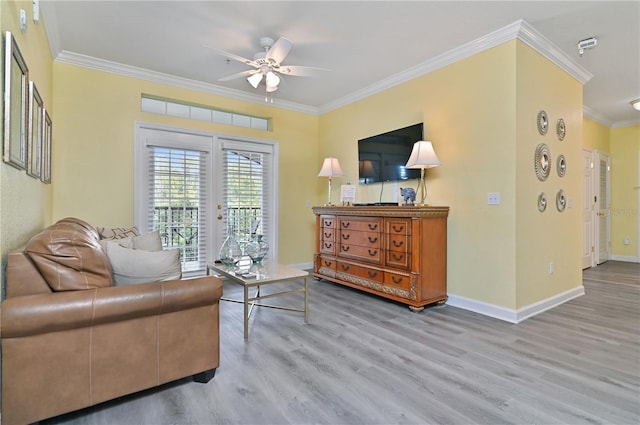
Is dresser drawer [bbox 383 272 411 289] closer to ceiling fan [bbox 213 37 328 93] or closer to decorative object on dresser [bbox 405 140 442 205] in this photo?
decorative object on dresser [bbox 405 140 442 205]

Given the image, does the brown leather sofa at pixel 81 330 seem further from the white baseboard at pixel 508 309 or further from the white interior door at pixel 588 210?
the white interior door at pixel 588 210

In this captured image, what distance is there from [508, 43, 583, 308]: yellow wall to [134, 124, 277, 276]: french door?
3347 millimetres

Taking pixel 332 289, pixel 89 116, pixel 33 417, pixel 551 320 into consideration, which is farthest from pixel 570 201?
pixel 89 116

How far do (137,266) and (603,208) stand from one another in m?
7.76

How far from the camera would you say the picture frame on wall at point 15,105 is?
5.11ft

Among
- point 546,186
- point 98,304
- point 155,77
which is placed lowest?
point 98,304

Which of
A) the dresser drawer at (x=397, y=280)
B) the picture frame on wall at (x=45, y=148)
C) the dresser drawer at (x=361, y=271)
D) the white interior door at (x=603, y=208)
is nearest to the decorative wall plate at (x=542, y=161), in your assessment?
the dresser drawer at (x=397, y=280)

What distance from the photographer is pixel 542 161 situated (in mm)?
3275

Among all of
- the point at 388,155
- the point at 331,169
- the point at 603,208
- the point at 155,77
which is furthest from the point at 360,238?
the point at 603,208

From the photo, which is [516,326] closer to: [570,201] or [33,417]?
[570,201]

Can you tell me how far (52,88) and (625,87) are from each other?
7100 millimetres

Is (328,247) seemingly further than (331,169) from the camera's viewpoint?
No

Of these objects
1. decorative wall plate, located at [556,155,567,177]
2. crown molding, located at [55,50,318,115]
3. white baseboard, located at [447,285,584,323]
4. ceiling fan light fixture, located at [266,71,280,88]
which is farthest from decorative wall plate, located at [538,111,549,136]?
crown molding, located at [55,50,318,115]

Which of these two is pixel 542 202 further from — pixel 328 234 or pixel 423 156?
pixel 328 234
